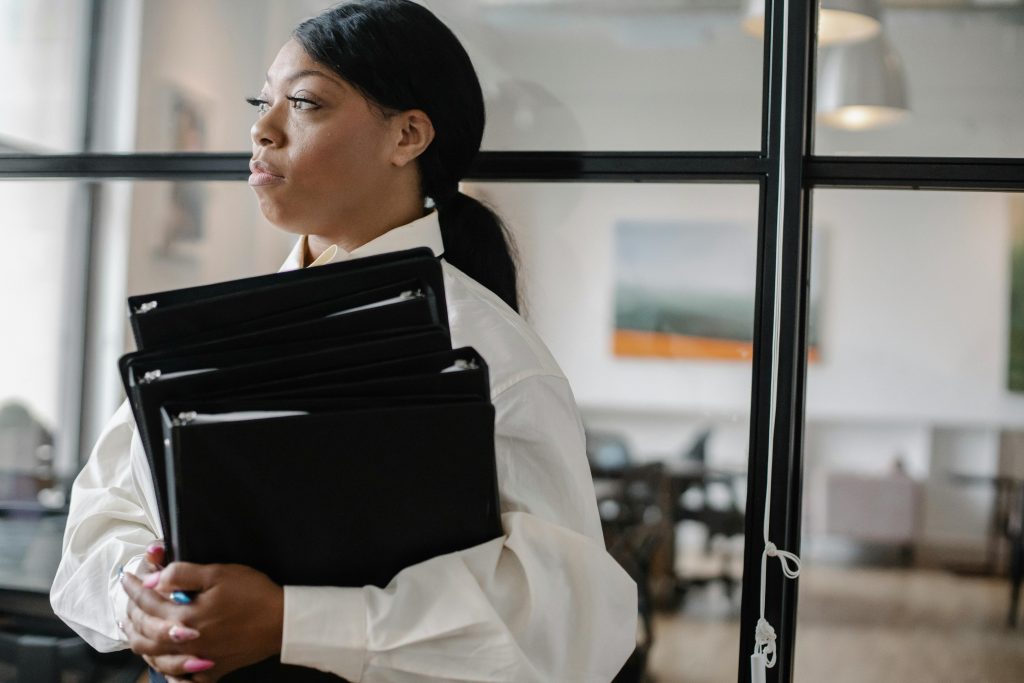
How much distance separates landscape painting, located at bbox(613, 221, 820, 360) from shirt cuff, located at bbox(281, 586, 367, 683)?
0.84 meters

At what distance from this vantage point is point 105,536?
1.28 metres

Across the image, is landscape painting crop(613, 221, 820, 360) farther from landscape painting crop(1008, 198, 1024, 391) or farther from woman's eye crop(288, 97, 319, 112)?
woman's eye crop(288, 97, 319, 112)

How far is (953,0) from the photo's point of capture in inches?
62.4

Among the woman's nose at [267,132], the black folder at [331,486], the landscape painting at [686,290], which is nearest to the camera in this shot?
the black folder at [331,486]

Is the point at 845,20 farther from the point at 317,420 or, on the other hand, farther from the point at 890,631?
the point at 317,420

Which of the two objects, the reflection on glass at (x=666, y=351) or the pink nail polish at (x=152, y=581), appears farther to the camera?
the reflection on glass at (x=666, y=351)

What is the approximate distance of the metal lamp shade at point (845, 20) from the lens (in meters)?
Answer: 1.60

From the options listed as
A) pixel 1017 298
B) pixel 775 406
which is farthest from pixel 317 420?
pixel 1017 298

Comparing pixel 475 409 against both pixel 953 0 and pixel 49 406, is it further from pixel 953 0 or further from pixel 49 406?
pixel 49 406

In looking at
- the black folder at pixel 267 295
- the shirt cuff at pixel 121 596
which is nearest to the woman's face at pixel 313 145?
the black folder at pixel 267 295

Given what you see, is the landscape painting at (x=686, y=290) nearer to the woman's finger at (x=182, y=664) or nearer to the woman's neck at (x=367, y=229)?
the woman's neck at (x=367, y=229)

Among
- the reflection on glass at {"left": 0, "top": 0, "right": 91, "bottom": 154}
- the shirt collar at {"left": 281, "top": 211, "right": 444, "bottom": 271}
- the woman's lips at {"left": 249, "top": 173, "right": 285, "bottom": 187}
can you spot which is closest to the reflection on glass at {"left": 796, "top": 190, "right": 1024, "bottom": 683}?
the shirt collar at {"left": 281, "top": 211, "right": 444, "bottom": 271}

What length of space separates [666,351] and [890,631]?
579mm

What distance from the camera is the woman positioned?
0.97 m
